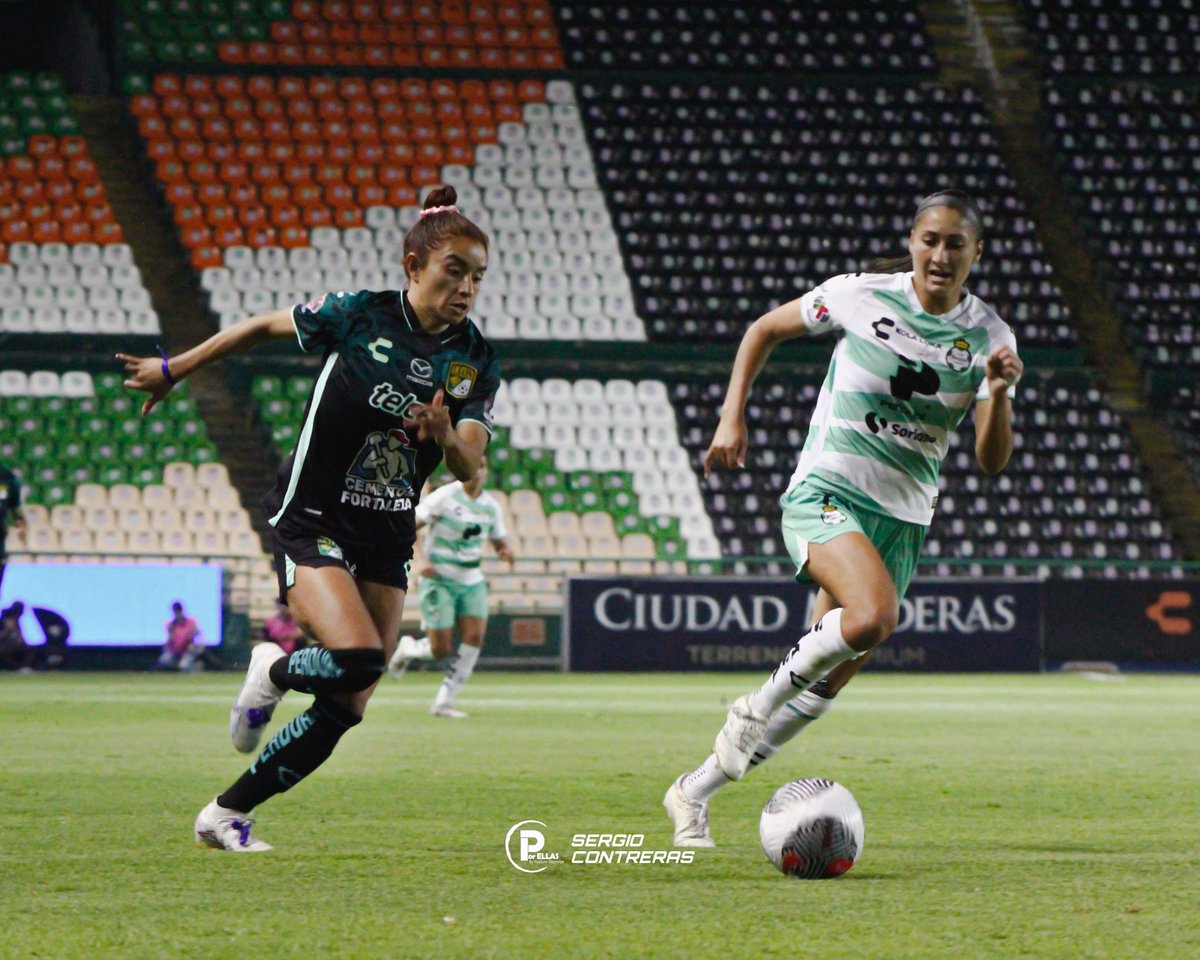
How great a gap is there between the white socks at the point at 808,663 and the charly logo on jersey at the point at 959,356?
1.00 m

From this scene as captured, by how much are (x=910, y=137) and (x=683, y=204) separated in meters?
3.81

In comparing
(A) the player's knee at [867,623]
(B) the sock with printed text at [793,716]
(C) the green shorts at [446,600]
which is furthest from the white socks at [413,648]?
(A) the player's knee at [867,623]

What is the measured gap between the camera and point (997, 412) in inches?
238

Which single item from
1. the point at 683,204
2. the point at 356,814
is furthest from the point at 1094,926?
the point at 683,204

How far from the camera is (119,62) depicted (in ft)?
92.6

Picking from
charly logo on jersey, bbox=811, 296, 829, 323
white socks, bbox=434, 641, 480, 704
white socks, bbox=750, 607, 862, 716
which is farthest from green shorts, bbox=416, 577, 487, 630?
white socks, bbox=750, 607, 862, 716

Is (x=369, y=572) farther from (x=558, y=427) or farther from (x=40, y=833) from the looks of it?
(x=558, y=427)

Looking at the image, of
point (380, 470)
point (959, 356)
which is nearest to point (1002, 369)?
point (959, 356)

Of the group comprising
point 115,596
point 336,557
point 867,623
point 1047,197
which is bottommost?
point 115,596

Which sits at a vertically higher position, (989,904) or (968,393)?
(968,393)

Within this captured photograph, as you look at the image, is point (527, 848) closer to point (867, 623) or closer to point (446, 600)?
point (867, 623)

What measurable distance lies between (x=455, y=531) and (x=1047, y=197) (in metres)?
16.7

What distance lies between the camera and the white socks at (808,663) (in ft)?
19.3

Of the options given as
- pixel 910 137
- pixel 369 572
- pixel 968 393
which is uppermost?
pixel 910 137
